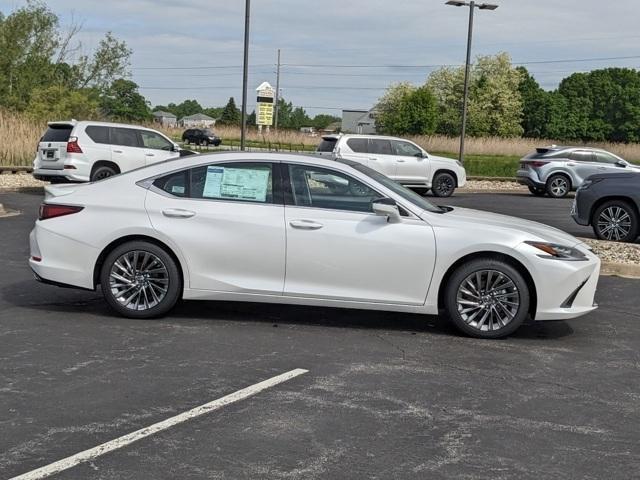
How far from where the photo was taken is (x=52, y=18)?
42.1 metres

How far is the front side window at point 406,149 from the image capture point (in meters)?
24.3

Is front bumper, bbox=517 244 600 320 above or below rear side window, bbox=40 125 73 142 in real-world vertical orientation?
below

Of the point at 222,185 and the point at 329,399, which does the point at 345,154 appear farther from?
the point at 329,399

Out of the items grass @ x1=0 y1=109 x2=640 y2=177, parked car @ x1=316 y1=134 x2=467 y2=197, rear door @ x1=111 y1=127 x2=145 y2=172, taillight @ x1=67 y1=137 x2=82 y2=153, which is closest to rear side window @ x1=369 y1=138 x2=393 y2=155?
parked car @ x1=316 y1=134 x2=467 y2=197

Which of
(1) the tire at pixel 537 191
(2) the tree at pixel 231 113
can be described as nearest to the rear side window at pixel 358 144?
(1) the tire at pixel 537 191

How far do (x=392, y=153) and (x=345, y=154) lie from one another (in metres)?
1.45

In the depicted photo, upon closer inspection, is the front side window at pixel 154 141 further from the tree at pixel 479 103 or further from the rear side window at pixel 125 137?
the tree at pixel 479 103

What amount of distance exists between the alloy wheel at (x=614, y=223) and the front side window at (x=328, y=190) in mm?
7529

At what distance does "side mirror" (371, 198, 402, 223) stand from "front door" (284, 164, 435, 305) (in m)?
0.05

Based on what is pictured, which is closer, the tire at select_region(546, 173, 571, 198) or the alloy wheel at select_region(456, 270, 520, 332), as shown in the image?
the alloy wheel at select_region(456, 270, 520, 332)

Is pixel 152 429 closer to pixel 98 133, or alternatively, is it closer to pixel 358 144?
pixel 98 133

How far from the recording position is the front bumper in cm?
685

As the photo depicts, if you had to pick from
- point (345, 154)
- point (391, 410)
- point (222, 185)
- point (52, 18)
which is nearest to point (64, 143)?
point (345, 154)

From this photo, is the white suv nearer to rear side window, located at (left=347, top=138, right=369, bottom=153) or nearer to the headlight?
rear side window, located at (left=347, top=138, right=369, bottom=153)
